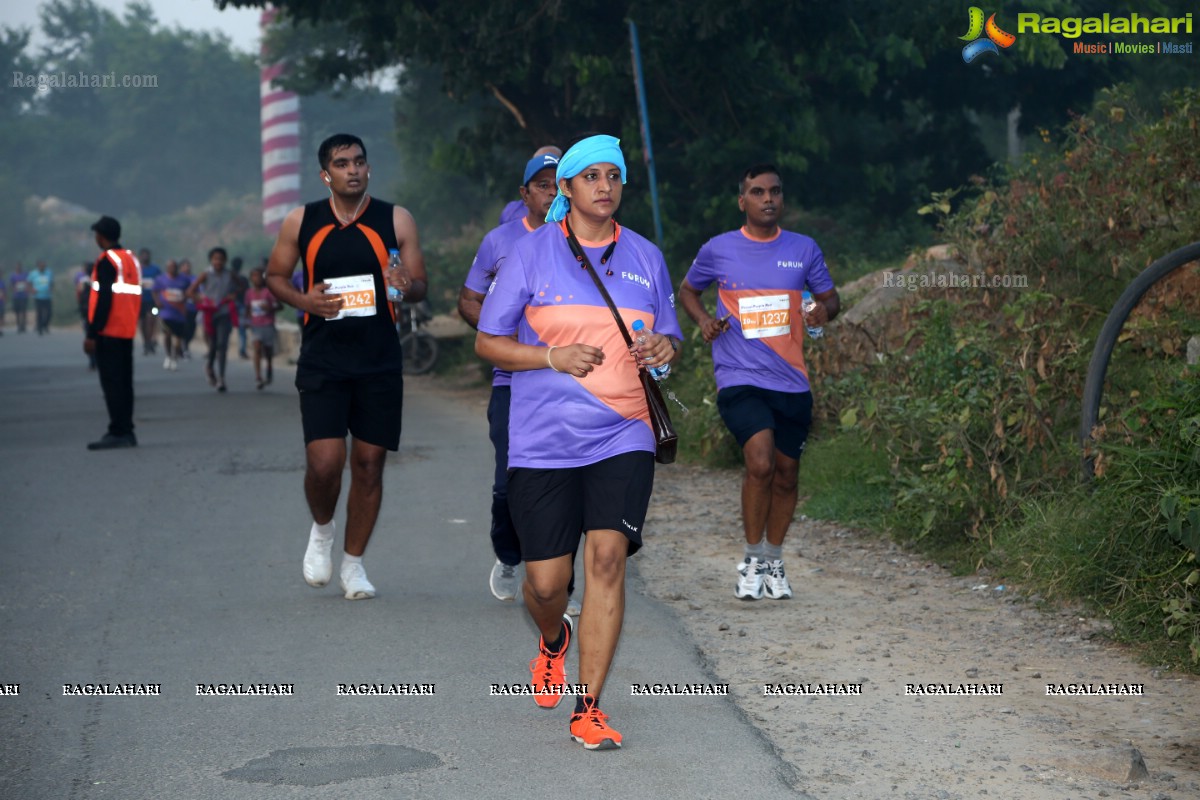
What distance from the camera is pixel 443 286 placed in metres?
26.2

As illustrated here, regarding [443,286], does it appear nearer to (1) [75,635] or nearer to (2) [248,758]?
(1) [75,635]

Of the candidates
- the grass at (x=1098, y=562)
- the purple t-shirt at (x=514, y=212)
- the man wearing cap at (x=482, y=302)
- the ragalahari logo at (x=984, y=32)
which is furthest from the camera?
the ragalahari logo at (x=984, y=32)

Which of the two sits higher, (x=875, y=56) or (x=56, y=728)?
(x=875, y=56)

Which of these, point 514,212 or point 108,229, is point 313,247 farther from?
point 108,229

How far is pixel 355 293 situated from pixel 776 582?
2351 millimetres

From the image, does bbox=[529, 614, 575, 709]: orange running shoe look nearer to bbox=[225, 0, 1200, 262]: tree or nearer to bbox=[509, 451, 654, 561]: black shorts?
bbox=[509, 451, 654, 561]: black shorts

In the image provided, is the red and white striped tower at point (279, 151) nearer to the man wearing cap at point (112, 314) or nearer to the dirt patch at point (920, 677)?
the man wearing cap at point (112, 314)

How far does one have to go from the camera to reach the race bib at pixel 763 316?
24.9ft

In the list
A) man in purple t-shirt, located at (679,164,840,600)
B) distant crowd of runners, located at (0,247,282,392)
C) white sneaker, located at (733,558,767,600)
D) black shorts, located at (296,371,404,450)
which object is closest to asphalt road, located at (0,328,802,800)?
white sneaker, located at (733,558,767,600)

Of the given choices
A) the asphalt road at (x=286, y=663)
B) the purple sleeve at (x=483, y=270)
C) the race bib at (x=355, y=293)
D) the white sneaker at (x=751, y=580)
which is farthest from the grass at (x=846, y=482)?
the race bib at (x=355, y=293)

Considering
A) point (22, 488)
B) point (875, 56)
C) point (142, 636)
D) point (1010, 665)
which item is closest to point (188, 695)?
point (142, 636)

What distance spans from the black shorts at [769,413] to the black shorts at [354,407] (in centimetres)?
151

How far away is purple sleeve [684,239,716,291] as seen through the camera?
25.6ft

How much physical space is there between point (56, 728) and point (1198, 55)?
18.4 metres
